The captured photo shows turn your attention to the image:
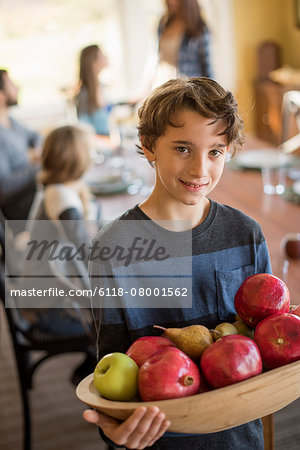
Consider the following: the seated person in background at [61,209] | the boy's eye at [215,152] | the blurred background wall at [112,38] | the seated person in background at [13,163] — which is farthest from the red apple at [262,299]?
the blurred background wall at [112,38]

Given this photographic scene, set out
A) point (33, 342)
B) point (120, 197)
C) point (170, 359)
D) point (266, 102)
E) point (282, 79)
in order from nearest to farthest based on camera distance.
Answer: point (170, 359), point (33, 342), point (120, 197), point (282, 79), point (266, 102)

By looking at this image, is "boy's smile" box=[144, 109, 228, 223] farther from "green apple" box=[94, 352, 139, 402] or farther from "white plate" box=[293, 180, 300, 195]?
"white plate" box=[293, 180, 300, 195]

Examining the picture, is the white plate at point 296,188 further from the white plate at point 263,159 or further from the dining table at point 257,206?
the white plate at point 263,159

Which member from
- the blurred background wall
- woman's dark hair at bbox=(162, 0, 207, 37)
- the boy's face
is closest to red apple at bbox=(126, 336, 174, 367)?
the boy's face

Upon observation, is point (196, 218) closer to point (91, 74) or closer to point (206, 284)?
point (206, 284)

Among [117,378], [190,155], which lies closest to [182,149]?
[190,155]

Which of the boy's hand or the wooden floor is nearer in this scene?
the boy's hand

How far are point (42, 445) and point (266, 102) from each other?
155 inches

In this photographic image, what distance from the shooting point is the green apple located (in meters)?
0.68

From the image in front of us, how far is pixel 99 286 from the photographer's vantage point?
0.90m

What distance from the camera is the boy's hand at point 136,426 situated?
64 centimetres

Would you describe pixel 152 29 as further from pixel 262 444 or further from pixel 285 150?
pixel 262 444

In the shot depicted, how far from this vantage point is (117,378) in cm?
68

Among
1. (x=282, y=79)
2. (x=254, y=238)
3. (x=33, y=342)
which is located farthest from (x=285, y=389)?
(x=282, y=79)
